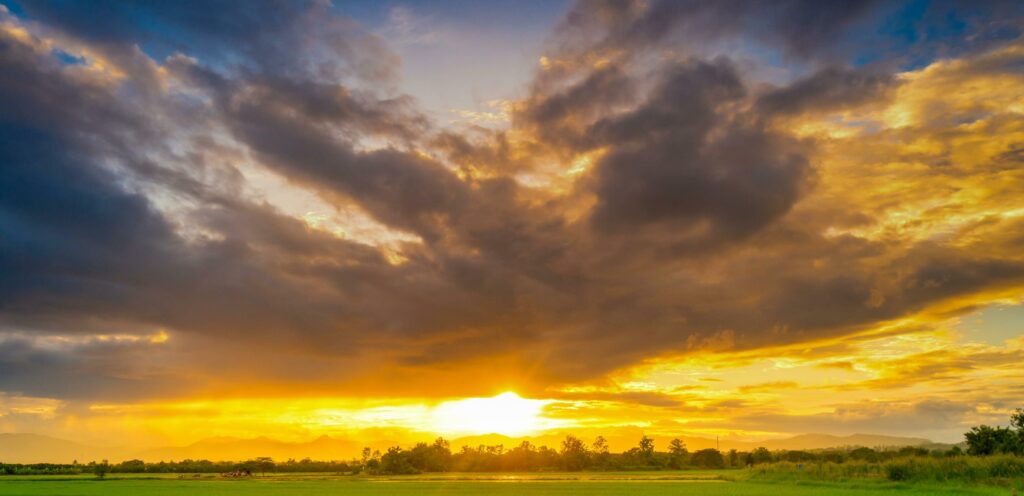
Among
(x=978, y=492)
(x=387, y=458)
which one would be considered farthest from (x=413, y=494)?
(x=387, y=458)

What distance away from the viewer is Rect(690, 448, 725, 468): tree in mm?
168125

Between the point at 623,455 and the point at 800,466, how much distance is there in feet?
324

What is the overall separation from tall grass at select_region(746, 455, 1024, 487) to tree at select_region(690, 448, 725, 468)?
95.3 m

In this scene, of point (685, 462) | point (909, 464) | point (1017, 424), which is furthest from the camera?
point (685, 462)

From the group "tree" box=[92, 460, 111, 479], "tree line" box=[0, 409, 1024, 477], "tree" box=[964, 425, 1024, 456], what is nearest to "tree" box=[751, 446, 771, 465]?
"tree line" box=[0, 409, 1024, 477]

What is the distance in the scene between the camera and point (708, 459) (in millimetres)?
171125

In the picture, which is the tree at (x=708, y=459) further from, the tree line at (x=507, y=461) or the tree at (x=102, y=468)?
the tree at (x=102, y=468)

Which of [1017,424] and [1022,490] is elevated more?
[1017,424]

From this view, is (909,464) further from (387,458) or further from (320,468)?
(320,468)

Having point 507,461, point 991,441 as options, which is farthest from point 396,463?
point 991,441

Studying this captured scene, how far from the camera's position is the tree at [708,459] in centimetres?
16812

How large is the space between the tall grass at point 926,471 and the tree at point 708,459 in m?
95.3

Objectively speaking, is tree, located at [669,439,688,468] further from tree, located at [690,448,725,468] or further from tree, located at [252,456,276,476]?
tree, located at [252,456,276,476]

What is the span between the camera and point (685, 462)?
16988 centimetres
